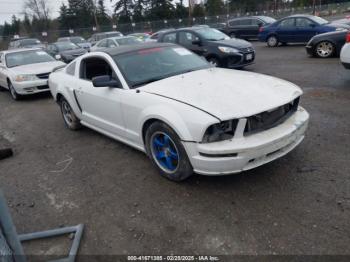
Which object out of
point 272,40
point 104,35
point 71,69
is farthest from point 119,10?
point 71,69

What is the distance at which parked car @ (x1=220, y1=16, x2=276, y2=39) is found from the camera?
62.5 feet

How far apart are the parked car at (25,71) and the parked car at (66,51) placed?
14.5 ft

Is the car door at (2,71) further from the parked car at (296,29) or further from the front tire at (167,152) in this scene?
the parked car at (296,29)

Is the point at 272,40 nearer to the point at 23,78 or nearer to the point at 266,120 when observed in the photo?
the point at 23,78

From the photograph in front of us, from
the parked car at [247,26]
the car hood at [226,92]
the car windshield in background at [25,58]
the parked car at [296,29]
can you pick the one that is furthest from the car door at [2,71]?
the parked car at [247,26]

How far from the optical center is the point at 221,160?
9.62ft

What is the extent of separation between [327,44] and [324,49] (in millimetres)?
208

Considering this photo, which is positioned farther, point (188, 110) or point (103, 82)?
point (103, 82)

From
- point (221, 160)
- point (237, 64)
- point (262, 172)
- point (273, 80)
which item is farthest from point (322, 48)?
point (221, 160)

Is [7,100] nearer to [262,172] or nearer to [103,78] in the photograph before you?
[103,78]

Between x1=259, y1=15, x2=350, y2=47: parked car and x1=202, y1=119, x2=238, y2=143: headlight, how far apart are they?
37.5 ft

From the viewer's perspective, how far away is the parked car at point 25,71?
28.3ft

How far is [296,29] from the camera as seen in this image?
13953mm

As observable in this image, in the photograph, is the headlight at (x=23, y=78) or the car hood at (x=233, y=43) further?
the car hood at (x=233, y=43)
